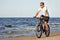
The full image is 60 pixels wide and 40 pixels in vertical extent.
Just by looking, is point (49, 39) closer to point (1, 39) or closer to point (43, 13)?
point (43, 13)

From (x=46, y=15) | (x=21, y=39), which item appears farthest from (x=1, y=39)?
(x=46, y=15)

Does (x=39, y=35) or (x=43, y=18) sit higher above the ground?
(x=43, y=18)

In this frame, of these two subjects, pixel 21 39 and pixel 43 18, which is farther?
pixel 21 39

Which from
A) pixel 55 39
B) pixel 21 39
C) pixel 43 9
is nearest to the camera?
pixel 55 39

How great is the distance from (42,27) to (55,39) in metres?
1.37

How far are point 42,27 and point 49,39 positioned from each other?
1155mm

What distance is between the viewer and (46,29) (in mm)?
11594

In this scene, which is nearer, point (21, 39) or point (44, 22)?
point (44, 22)

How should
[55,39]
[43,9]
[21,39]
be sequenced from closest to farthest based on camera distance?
[55,39]
[43,9]
[21,39]

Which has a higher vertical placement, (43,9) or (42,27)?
(43,9)

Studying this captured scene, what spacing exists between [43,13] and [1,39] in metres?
2.93

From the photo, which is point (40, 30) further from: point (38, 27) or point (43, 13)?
point (43, 13)

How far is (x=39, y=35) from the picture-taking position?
1188 cm

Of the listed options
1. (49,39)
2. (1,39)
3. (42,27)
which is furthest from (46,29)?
(1,39)
